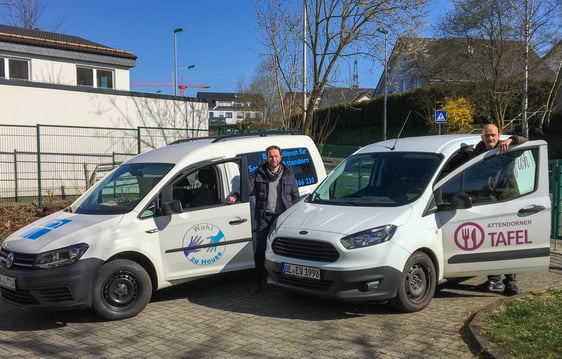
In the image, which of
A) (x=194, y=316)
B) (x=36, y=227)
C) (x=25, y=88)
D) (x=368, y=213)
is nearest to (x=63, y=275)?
(x=36, y=227)

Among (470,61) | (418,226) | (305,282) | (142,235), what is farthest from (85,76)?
(470,61)

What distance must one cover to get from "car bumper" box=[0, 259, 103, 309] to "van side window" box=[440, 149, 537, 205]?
3942 millimetres

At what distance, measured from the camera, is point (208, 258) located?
6.30 metres

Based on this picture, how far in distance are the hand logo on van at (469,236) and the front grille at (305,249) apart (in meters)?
1.51

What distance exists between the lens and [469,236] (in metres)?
5.82

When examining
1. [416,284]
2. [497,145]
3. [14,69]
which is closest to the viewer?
[416,284]

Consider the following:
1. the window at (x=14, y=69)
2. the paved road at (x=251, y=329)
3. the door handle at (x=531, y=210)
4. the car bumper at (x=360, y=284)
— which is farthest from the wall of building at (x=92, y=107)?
the door handle at (x=531, y=210)

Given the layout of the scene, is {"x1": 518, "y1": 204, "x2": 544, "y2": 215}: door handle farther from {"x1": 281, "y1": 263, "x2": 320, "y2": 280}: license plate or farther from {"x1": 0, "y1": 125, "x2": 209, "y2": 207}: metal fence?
{"x1": 0, "y1": 125, "x2": 209, "y2": 207}: metal fence

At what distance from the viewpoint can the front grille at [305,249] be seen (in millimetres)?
5332

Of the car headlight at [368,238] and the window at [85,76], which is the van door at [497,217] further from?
the window at [85,76]

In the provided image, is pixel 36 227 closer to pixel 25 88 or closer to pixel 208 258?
pixel 208 258

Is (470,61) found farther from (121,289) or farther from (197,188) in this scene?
(121,289)

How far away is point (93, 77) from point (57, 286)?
16422 mm

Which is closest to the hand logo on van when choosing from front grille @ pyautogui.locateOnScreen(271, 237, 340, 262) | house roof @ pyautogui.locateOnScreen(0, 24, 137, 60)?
front grille @ pyautogui.locateOnScreen(271, 237, 340, 262)
